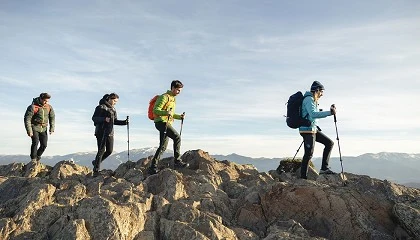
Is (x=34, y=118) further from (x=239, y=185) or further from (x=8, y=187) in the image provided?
(x=239, y=185)

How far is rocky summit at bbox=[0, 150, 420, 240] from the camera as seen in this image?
8.83 m

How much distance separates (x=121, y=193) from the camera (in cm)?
1103

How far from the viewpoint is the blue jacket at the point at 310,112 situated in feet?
43.6

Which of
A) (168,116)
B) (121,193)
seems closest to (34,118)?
(168,116)

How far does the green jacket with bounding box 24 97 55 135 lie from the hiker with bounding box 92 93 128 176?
4.18 metres

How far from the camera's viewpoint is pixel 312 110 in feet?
43.9

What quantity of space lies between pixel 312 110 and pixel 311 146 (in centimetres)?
153

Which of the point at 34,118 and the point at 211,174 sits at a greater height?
the point at 34,118

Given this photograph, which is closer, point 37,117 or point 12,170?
point 12,170

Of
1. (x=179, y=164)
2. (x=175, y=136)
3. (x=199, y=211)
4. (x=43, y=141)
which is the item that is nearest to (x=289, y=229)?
(x=199, y=211)

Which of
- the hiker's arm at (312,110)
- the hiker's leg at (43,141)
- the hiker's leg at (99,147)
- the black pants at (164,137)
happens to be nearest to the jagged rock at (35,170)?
the hiker's leg at (43,141)

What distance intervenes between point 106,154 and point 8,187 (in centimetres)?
529

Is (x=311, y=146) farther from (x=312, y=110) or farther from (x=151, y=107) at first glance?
(x=151, y=107)

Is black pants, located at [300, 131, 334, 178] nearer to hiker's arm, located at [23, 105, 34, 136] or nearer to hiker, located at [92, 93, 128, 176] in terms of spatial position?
hiker, located at [92, 93, 128, 176]
